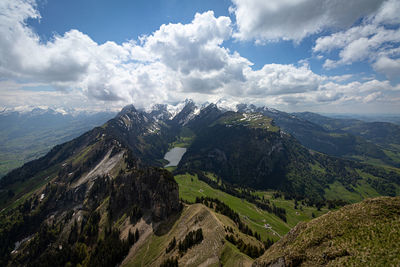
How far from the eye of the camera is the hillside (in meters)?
27.9

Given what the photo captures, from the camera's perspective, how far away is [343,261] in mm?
28688

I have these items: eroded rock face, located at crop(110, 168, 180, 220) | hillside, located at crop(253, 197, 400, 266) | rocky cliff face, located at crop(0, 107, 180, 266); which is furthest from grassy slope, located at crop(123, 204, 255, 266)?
hillside, located at crop(253, 197, 400, 266)

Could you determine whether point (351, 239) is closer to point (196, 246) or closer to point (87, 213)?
point (196, 246)

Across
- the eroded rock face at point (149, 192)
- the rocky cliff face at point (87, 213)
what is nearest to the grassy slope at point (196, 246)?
the eroded rock face at point (149, 192)

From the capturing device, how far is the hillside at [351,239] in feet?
91.6

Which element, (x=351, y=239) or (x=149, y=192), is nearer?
(x=351, y=239)

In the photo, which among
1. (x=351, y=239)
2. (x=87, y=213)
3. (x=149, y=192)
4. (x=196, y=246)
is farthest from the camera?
(x=87, y=213)

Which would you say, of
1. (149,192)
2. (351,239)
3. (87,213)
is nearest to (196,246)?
(149,192)

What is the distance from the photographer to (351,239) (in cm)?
3192

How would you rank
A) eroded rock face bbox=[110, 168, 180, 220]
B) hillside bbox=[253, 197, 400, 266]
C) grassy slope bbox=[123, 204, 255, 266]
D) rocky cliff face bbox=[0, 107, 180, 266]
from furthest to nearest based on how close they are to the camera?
rocky cliff face bbox=[0, 107, 180, 266], eroded rock face bbox=[110, 168, 180, 220], grassy slope bbox=[123, 204, 255, 266], hillside bbox=[253, 197, 400, 266]

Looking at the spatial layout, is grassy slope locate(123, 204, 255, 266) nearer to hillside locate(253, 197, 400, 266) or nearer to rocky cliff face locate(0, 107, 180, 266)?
rocky cliff face locate(0, 107, 180, 266)

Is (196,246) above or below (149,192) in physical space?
below

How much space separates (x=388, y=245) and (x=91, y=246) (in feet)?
498

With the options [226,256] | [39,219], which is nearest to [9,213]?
[39,219]
